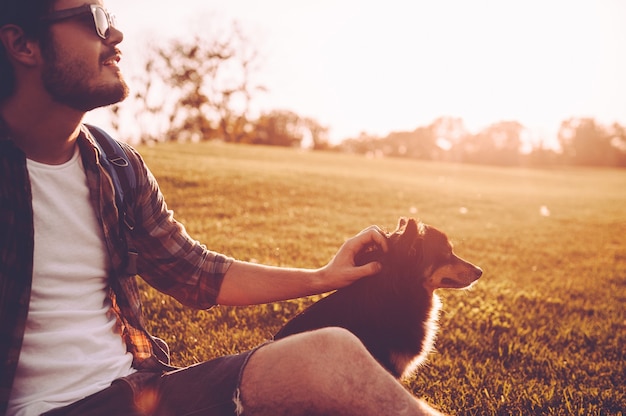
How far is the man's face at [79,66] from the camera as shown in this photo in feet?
6.92

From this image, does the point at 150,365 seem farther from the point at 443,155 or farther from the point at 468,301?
the point at 443,155

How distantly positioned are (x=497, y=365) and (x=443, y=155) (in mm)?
70907

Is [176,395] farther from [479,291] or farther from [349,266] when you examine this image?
[479,291]

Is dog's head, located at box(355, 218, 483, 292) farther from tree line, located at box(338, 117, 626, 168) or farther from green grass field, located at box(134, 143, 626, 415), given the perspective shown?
tree line, located at box(338, 117, 626, 168)

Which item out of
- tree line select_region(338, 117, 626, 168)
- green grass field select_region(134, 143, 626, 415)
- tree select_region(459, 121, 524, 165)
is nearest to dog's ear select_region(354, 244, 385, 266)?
green grass field select_region(134, 143, 626, 415)

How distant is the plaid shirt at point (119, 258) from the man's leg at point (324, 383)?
0.74 meters

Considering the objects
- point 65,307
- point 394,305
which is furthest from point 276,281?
point 65,307

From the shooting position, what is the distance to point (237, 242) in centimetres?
800

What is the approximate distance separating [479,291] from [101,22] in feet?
18.1

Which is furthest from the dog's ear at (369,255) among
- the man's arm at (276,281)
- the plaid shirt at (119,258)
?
the plaid shirt at (119,258)

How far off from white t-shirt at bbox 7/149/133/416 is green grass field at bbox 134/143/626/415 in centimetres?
187

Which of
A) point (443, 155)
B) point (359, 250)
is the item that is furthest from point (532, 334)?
point (443, 155)

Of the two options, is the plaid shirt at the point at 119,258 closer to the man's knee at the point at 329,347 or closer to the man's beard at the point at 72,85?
the man's beard at the point at 72,85

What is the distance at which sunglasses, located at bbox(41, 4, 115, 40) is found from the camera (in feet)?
6.91
